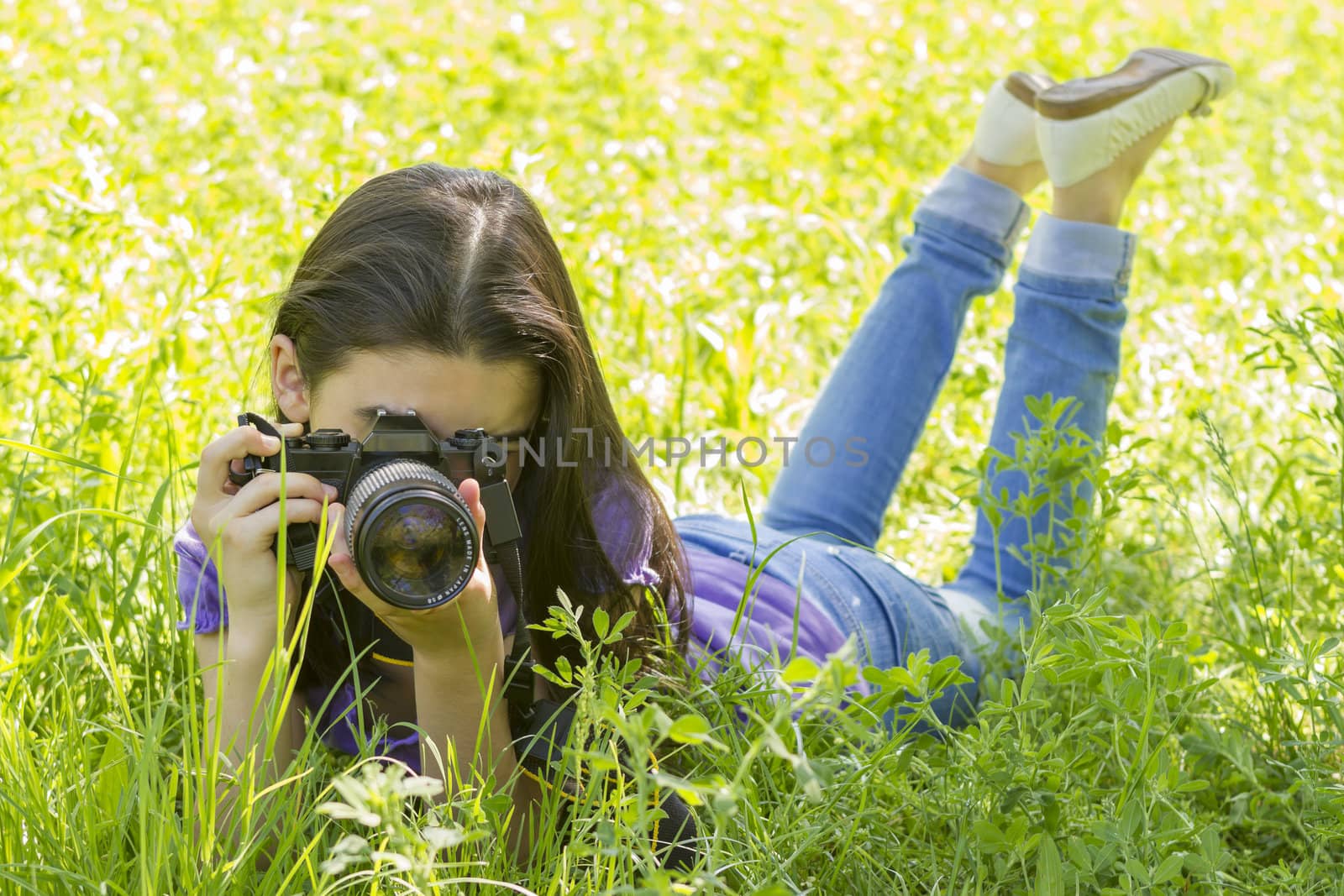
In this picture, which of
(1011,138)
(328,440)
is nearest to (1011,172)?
(1011,138)

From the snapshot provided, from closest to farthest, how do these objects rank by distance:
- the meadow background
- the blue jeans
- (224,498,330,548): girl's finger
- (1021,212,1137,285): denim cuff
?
the meadow background → (224,498,330,548): girl's finger → the blue jeans → (1021,212,1137,285): denim cuff

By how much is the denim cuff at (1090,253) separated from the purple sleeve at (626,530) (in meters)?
1.00

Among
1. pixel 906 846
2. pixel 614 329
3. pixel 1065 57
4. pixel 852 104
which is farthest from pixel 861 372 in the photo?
pixel 1065 57

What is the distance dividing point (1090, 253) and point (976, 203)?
0.34 meters

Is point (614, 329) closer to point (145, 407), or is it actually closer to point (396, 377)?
point (145, 407)

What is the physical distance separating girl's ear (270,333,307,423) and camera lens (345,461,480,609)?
1.38ft

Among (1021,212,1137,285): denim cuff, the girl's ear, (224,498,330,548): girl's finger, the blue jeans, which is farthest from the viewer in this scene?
(1021,212,1137,285): denim cuff

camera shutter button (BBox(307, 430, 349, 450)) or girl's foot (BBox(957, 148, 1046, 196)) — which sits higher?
girl's foot (BBox(957, 148, 1046, 196))

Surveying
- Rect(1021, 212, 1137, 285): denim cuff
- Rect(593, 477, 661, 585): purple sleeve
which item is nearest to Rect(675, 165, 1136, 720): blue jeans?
Rect(1021, 212, 1137, 285): denim cuff

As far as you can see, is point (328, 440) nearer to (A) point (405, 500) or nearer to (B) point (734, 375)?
(A) point (405, 500)

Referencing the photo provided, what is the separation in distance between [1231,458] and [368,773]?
88.9 inches

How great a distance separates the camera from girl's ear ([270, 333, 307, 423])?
1781 mm

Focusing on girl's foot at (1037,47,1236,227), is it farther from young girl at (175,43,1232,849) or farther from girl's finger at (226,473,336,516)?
girl's finger at (226,473,336,516)

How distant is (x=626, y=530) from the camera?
185 cm
